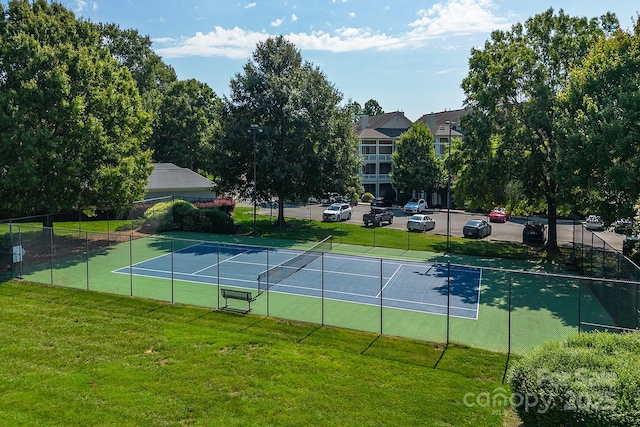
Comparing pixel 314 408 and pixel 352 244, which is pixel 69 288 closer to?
pixel 314 408

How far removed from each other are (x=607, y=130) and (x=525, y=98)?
34.9 ft

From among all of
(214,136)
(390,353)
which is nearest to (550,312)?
(390,353)

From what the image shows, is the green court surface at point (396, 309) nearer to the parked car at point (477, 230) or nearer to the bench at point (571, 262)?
the bench at point (571, 262)

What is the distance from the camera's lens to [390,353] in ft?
47.9

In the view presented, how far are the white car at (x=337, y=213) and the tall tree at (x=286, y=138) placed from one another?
6.33 m

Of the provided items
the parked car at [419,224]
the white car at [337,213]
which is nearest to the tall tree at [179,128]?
the white car at [337,213]

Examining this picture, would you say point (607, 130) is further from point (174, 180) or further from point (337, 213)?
point (174, 180)

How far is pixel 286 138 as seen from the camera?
39.9m

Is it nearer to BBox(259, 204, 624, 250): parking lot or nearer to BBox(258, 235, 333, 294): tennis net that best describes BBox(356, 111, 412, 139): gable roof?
BBox(259, 204, 624, 250): parking lot

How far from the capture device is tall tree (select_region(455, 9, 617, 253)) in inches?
1158

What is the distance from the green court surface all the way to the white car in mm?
16836

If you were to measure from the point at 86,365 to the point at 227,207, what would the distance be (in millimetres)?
33554

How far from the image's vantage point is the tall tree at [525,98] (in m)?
29.4

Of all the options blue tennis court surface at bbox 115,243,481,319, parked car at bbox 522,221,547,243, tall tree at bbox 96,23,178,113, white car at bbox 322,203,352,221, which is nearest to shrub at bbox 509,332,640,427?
blue tennis court surface at bbox 115,243,481,319
